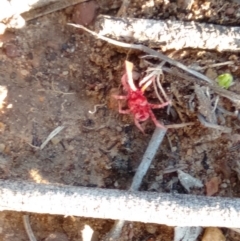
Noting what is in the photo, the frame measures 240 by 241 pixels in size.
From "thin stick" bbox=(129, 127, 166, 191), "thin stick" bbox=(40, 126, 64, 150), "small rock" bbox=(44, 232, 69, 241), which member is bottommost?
"small rock" bbox=(44, 232, 69, 241)

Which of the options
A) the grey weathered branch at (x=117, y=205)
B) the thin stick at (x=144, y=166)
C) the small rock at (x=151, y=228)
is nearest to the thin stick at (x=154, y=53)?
the thin stick at (x=144, y=166)

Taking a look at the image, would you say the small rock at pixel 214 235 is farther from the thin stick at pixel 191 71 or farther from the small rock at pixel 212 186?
the thin stick at pixel 191 71

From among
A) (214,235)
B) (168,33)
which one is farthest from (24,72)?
(214,235)

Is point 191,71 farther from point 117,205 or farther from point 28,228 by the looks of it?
point 28,228

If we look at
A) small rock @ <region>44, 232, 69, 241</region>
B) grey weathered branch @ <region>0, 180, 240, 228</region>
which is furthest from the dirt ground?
grey weathered branch @ <region>0, 180, 240, 228</region>

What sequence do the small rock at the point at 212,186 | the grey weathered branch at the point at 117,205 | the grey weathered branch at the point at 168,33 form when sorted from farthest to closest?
the small rock at the point at 212,186 < the grey weathered branch at the point at 168,33 < the grey weathered branch at the point at 117,205

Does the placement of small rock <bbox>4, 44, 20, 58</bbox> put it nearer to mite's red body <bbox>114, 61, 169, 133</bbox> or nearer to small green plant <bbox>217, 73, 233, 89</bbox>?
mite's red body <bbox>114, 61, 169, 133</bbox>
